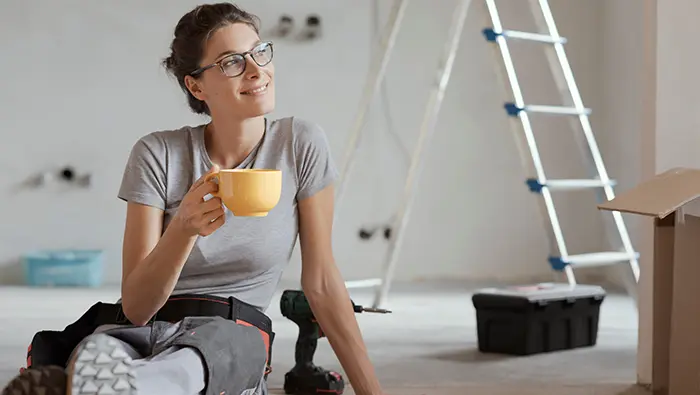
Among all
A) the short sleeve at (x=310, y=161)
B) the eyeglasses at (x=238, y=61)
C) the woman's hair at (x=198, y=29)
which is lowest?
the short sleeve at (x=310, y=161)

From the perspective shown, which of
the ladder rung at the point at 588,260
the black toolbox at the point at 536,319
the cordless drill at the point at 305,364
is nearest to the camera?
the cordless drill at the point at 305,364

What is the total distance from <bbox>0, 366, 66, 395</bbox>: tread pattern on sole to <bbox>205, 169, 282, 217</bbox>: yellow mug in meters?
0.40

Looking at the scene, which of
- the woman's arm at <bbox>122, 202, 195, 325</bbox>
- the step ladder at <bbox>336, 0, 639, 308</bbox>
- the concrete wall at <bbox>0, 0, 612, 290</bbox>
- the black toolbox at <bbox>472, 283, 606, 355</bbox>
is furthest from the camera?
the concrete wall at <bbox>0, 0, 612, 290</bbox>

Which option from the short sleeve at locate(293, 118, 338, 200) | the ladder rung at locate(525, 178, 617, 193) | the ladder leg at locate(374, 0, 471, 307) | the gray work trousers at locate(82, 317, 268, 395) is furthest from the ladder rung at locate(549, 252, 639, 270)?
the gray work trousers at locate(82, 317, 268, 395)

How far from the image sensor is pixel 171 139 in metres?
2.05

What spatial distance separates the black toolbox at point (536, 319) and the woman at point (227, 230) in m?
1.52

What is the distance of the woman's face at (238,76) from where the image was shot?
6.50 feet

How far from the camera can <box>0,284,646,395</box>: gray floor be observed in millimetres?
2924

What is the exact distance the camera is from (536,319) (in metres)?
3.47

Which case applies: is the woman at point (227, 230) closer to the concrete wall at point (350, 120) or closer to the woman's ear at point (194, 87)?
the woman's ear at point (194, 87)

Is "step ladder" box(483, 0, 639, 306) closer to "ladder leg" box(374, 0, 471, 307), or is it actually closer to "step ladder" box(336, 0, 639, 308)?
"step ladder" box(336, 0, 639, 308)

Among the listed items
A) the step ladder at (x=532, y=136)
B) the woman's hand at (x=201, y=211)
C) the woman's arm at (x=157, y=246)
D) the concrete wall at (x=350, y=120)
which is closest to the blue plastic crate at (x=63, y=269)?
the concrete wall at (x=350, y=120)

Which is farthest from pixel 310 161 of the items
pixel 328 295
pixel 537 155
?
pixel 537 155

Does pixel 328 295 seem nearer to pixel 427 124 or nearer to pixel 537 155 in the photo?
pixel 537 155
